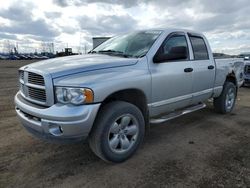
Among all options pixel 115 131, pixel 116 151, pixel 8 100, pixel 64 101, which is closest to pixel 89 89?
pixel 64 101

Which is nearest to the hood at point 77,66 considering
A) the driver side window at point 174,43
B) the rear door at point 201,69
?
the driver side window at point 174,43

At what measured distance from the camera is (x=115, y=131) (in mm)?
3449

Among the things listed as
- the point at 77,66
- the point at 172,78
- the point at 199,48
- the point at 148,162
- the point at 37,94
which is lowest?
the point at 148,162

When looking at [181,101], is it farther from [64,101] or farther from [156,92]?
[64,101]

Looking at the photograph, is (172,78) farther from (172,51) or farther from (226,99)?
(226,99)

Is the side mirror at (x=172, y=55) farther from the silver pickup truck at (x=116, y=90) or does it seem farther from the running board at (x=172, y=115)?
the running board at (x=172, y=115)

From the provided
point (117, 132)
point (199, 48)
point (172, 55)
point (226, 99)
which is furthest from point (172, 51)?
point (226, 99)

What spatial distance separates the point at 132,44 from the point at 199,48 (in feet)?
5.43

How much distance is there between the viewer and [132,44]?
14.3ft

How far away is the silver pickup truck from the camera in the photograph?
3025 mm

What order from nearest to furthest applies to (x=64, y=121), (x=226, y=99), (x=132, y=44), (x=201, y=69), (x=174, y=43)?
1. (x=64, y=121)
2. (x=132, y=44)
3. (x=174, y=43)
4. (x=201, y=69)
5. (x=226, y=99)

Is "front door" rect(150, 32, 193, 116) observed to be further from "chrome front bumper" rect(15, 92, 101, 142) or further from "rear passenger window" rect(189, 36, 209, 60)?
"chrome front bumper" rect(15, 92, 101, 142)

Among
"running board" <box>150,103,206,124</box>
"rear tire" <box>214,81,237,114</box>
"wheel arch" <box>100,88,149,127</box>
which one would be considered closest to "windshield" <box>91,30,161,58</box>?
"wheel arch" <box>100,88,149,127</box>

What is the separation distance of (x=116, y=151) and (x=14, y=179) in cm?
135
